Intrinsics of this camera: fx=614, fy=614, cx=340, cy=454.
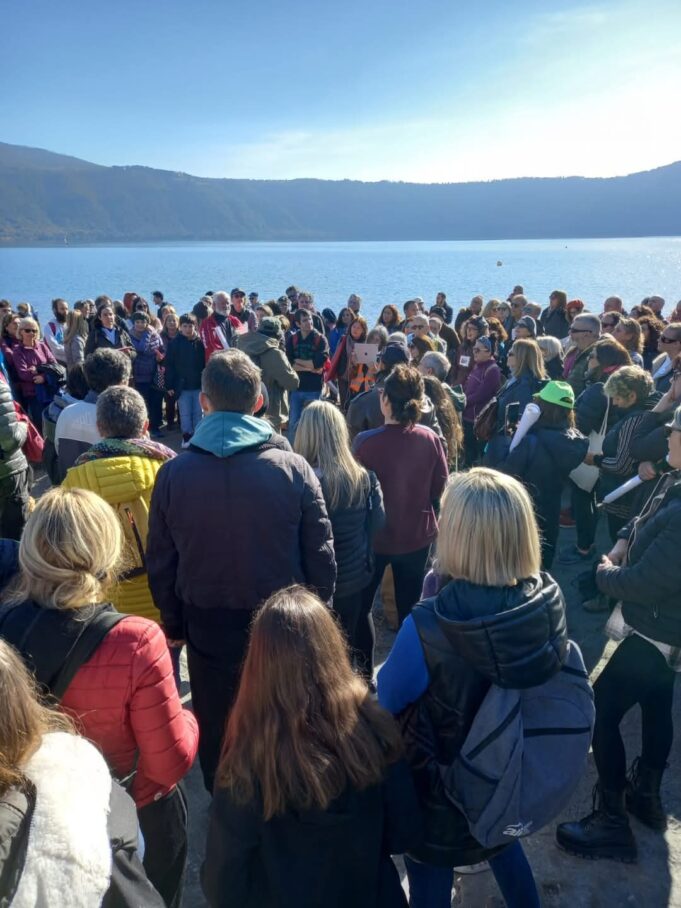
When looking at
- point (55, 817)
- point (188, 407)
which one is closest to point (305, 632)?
point (55, 817)

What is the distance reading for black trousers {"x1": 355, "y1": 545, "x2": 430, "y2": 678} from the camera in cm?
338

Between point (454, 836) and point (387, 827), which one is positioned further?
point (454, 836)

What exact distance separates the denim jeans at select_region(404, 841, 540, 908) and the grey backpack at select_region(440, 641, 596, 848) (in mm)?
323

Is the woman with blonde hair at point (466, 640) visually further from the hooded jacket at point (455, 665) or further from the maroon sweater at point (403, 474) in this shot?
the maroon sweater at point (403, 474)

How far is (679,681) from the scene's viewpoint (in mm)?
3650

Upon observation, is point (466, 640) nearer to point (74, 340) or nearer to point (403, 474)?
point (403, 474)

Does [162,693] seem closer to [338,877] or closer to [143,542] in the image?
[338,877]

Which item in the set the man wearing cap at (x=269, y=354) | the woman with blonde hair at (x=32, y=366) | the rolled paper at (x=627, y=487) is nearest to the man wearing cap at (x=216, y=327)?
the man wearing cap at (x=269, y=354)

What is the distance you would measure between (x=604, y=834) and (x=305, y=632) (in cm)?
196

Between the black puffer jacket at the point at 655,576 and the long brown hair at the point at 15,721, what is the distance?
2.03 meters

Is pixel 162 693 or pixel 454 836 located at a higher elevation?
pixel 162 693

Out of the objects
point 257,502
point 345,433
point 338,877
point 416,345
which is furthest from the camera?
point 416,345

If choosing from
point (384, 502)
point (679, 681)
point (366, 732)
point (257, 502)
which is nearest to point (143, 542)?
point (257, 502)

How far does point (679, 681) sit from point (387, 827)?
2.95 m
